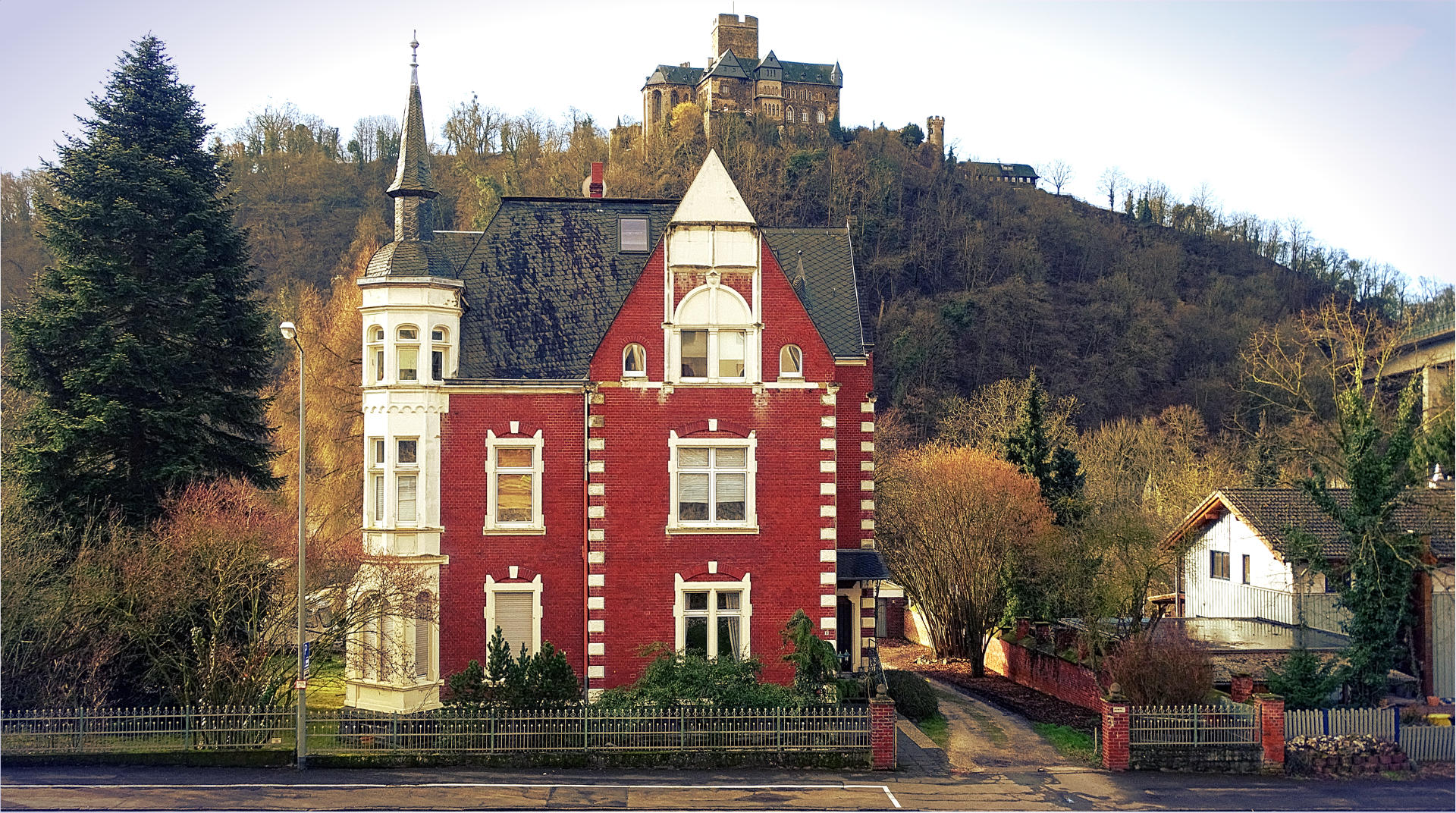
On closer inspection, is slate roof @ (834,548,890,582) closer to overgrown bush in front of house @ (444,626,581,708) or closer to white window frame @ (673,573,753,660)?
white window frame @ (673,573,753,660)

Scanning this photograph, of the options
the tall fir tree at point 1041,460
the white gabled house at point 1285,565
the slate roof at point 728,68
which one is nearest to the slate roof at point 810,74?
the slate roof at point 728,68

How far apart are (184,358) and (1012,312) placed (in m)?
84.2

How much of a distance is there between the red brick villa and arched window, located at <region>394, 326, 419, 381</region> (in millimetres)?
52

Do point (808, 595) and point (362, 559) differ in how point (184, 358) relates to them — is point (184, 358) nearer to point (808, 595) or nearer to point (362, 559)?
point (362, 559)

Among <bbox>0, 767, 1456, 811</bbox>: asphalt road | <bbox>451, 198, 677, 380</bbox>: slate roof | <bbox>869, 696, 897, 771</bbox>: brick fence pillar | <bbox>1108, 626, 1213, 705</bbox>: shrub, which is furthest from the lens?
<bbox>451, 198, 677, 380</bbox>: slate roof

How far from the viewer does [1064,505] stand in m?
43.7

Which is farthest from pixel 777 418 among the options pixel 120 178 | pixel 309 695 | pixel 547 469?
pixel 120 178

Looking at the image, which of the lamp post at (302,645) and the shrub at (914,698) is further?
the shrub at (914,698)

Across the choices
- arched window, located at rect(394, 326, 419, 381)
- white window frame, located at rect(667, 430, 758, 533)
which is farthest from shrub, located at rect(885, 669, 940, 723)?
arched window, located at rect(394, 326, 419, 381)

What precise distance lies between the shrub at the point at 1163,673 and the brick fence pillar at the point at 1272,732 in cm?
160

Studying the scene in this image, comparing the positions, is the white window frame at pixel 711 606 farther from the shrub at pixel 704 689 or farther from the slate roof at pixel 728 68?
the slate roof at pixel 728 68

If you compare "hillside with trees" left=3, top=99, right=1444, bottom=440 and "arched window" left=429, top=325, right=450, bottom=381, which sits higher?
"hillside with trees" left=3, top=99, right=1444, bottom=440

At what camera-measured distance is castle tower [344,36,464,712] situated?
27859mm

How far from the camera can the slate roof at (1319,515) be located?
2884 centimetres
